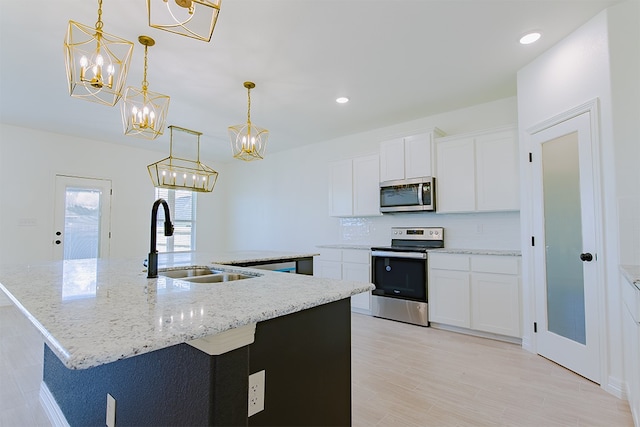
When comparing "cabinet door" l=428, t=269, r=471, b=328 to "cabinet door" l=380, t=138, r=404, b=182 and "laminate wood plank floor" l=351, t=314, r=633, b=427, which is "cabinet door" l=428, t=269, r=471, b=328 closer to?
"laminate wood plank floor" l=351, t=314, r=633, b=427

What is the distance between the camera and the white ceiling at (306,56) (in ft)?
7.56

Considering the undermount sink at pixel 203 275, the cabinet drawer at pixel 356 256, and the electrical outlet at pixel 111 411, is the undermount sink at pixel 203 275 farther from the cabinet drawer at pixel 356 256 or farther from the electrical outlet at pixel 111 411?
the cabinet drawer at pixel 356 256

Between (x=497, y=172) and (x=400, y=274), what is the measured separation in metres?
1.58

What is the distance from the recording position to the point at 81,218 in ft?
17.6

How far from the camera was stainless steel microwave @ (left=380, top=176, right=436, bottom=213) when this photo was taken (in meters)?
3.94

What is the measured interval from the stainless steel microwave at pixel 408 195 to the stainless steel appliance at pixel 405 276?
1.33 feet

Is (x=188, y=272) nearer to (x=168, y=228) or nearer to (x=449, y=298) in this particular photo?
(x=168, y=228)

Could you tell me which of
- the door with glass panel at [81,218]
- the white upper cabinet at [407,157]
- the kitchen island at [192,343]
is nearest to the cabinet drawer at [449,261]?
the white upper cabinet at [407,157]

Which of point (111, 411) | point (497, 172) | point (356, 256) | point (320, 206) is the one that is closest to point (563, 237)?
point (497, 172)

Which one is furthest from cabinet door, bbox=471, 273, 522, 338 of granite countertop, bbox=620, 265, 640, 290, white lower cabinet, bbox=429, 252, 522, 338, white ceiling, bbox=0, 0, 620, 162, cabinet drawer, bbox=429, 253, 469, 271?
white ceiling, bbox=0, 0, 620, 162

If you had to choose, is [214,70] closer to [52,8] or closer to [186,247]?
[52,8]

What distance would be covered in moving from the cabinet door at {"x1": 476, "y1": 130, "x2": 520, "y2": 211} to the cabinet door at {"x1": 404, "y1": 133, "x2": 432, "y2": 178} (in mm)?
563

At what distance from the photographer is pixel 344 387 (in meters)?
1.48

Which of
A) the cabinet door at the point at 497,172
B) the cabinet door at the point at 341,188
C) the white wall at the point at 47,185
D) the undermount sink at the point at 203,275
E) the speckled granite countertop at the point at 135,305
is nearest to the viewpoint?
the speckled granite countertop at the point at 135,305
